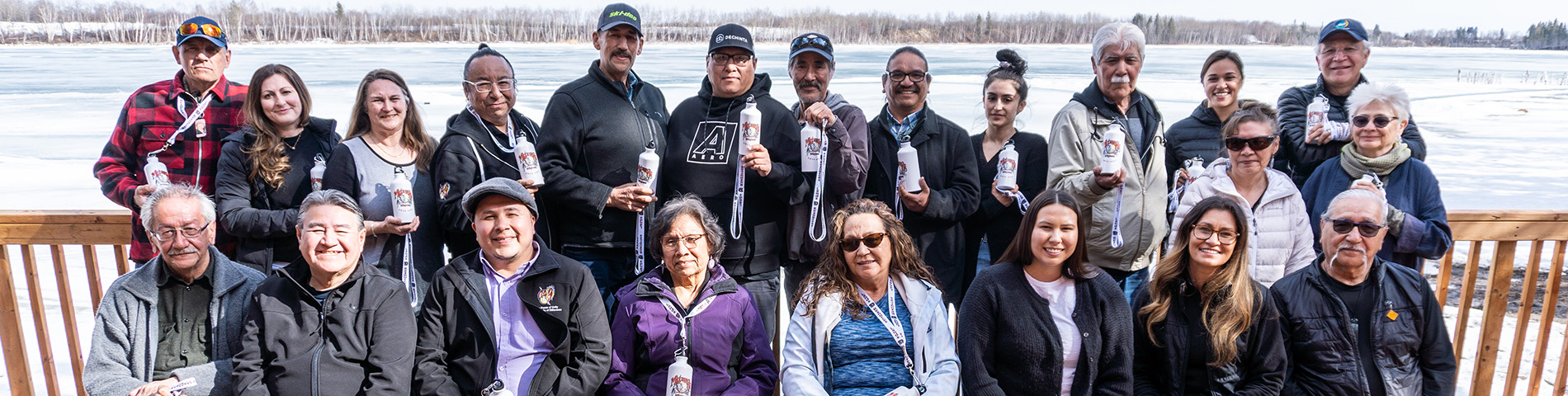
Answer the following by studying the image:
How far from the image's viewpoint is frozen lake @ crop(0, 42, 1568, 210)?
35.4ft

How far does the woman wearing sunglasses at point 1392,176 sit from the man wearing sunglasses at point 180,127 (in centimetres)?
439

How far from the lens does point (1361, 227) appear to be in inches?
115

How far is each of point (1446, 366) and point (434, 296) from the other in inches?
135

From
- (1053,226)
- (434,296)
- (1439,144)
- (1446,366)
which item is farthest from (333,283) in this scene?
(1439,144)

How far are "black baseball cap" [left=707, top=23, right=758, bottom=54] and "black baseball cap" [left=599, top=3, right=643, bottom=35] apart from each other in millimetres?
357

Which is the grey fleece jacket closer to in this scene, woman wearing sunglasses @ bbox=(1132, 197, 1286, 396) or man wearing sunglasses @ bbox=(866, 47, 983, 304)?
man wearing sunglasses @ bbox=(866, 47, 983, 304)

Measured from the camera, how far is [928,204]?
3.42m

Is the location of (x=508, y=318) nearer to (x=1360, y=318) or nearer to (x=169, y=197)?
(x=169, y=197)

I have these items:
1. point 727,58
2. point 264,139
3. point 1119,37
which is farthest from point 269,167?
point 1119,37

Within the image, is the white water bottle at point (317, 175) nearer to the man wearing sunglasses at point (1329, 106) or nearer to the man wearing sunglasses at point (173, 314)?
the man wearing sunglasses at point (173, 314)

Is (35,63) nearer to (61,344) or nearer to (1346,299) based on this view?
(61,344)

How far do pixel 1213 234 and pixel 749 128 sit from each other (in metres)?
1.61

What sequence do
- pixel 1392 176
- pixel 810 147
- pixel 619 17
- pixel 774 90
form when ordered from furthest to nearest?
pixel 774 90 < pixel 619 17 < pixel 1392 176 < pixel 810 147

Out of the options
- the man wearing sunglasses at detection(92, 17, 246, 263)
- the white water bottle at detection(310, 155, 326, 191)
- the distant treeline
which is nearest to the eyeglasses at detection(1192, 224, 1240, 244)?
the white water bottle at detection(310, 155, 326, 191)
